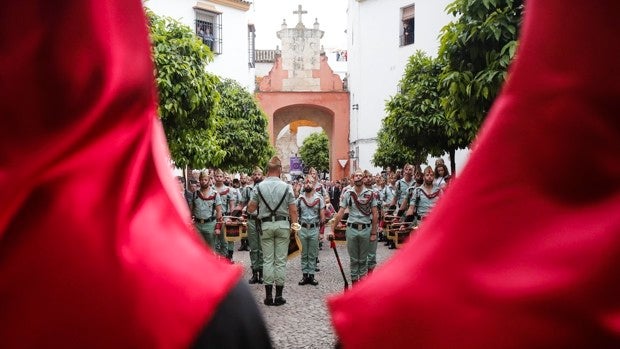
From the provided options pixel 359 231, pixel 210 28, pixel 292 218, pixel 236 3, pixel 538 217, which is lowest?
pixel 359 231

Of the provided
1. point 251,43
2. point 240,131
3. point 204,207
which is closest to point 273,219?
point 204,207

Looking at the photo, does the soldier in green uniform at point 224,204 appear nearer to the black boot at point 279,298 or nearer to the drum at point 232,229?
the drum at point 232,229

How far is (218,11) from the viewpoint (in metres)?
33.9

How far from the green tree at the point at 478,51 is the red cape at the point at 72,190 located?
22.2 ft

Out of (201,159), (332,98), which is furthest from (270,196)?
(332,98)

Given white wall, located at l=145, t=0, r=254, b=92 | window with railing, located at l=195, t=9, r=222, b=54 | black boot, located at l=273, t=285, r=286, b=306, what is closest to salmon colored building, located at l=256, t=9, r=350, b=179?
white wall, located at l=145, t=0, r=254, b=92

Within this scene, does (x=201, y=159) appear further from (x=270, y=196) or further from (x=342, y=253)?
(x=270, y=196)

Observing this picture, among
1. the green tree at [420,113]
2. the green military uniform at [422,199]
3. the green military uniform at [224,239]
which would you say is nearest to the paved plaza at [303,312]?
the green military uniform at [224,239]

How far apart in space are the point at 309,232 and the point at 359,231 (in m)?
1.61

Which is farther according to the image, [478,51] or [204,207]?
[204,207]

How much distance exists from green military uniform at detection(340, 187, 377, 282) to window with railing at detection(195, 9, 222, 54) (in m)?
23.7

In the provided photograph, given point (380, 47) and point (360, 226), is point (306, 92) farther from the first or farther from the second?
point (360, 226)

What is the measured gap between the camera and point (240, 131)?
24344mm

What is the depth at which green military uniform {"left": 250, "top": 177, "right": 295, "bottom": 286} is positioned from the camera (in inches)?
387
